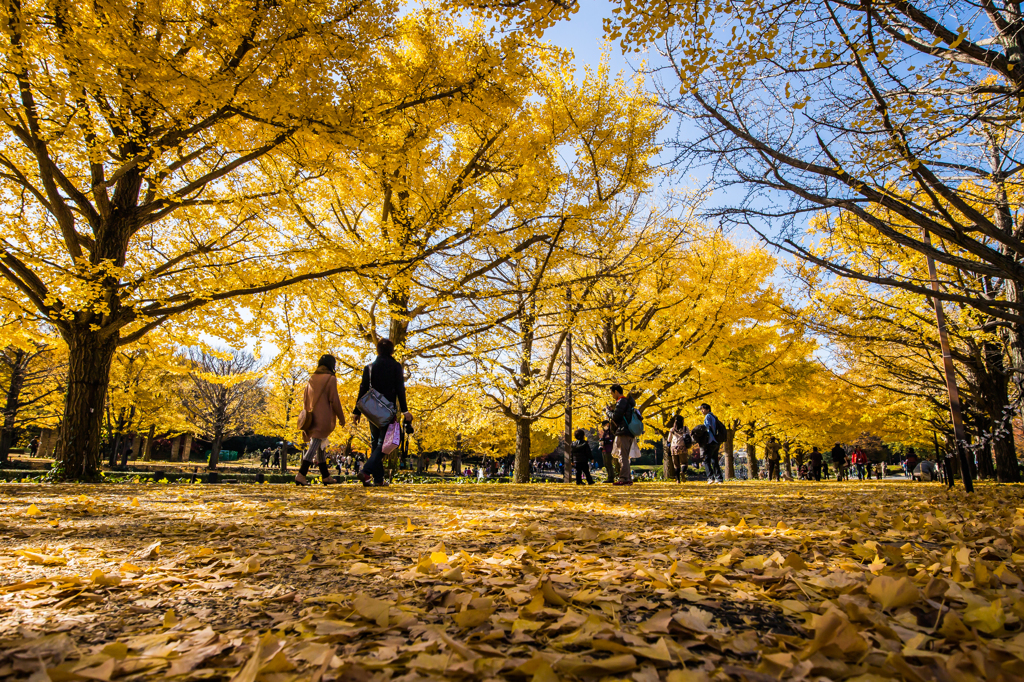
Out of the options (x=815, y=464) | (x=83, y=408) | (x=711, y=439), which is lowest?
(x=815, y=464)

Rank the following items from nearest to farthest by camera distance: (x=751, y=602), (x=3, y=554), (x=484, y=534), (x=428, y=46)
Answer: (x=751, y=602), (x=3, y=554), (x=484, y=534), (x=428, y=46)

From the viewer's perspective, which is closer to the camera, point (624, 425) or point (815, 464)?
point (624, 425)

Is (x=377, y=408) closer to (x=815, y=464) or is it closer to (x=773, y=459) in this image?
(x=815, y=464)

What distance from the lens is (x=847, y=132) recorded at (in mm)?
4145

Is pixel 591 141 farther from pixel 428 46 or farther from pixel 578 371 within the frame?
pixel 578 371

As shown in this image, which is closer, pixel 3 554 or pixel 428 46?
pixel 3 554

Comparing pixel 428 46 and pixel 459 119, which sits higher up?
pixel 428 46

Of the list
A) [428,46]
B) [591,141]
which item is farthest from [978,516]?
[428,46]

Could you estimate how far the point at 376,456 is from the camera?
6246mm

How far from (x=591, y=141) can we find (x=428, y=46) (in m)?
3.04

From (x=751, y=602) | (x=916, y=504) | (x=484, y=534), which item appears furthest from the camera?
(x=916, y=504)

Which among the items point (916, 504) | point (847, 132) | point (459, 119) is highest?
point (459, 119)

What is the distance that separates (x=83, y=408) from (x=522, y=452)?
814 cm

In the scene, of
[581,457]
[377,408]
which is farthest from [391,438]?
[581,457]
